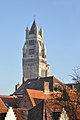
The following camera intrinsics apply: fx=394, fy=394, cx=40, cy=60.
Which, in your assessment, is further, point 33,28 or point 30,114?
point 33,28

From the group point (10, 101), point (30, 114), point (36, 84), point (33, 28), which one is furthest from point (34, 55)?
point (30, 114)

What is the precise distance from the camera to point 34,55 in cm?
15812

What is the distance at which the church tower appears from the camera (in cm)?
15112

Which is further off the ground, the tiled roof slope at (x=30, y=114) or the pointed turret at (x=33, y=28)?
the pointed turret at (x=33, y=28)

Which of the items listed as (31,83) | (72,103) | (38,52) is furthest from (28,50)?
(72,103)

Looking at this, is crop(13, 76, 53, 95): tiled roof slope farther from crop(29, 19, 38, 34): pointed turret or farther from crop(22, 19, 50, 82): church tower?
crop(29, 19, 38, 34): pointed turret

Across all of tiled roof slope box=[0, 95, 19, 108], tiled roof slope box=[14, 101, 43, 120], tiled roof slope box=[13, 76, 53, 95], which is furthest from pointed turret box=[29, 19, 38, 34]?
tiled roof slope box=[14, 101, 43, 120]

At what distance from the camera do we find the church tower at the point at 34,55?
5950 inches

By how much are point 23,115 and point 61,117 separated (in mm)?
4002

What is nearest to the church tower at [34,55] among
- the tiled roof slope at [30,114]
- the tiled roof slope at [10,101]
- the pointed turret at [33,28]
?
the pointed turret at [33,28]

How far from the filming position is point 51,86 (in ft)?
284

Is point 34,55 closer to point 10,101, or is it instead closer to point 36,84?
point 36,84

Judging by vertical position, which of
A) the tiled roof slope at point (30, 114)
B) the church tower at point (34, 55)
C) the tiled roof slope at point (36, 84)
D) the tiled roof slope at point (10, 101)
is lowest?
the tiled roof slope at point (30, 114)

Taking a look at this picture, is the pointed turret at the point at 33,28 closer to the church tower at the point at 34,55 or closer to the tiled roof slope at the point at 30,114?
the church tower at the point at 34,55
